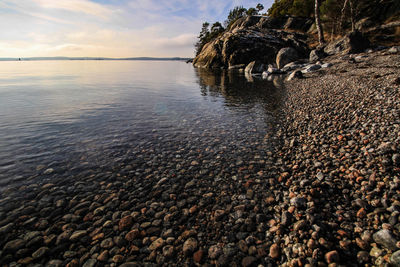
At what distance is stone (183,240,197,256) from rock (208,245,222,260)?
13.3 inches

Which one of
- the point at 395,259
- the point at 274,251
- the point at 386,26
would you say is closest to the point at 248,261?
Result: the point at 274,251

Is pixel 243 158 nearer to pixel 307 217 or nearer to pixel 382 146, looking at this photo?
pixel 307 217

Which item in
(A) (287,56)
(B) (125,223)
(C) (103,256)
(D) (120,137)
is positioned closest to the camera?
(C) (103,256)

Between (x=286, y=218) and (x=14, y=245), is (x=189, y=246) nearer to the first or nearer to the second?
(x=286, y=218)

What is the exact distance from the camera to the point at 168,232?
14.8 feet

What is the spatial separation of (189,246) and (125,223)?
1.77 m

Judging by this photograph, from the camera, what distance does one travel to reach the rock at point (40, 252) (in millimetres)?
3998

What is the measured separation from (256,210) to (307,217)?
1180 millimetres

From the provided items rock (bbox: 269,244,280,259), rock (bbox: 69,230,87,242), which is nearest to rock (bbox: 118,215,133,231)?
rock (bbox: 69,230,87,242)

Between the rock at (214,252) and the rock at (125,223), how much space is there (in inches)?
82.2

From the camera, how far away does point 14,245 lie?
4.21 metres

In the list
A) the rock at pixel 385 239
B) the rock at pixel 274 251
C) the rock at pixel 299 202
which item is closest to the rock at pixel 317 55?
the rock at pixel 299 202

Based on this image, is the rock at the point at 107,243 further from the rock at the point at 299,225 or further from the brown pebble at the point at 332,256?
the brown pebble at the point at 332,256

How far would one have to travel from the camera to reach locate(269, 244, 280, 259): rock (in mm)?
3792
